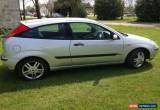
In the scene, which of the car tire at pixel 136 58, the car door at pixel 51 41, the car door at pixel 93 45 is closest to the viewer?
the car door at pixel 51 41

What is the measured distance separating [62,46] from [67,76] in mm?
832

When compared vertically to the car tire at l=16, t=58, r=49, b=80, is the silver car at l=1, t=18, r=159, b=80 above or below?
above

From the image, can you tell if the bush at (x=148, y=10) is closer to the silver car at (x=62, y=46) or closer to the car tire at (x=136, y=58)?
the car tire at (x=136, y=58)

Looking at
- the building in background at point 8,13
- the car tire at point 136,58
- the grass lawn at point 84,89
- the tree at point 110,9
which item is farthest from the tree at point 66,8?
the grass lawn at point 84,89

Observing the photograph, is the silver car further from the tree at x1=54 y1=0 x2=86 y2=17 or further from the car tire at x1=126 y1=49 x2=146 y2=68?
the tree at x1=54 y1=0 x2=86 y2=17

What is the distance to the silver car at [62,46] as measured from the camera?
6.80 meters

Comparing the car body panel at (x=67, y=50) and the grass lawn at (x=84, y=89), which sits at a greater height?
the car body panel at (x=67, y=50)

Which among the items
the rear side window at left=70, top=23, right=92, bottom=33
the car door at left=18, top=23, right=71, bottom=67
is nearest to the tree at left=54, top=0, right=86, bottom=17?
the rear side window at left=70, top=23, right=92, bottom=33

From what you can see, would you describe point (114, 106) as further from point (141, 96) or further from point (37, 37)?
point (37, 37)

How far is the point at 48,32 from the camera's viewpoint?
7.04 m

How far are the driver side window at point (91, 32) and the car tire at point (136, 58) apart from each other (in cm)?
87

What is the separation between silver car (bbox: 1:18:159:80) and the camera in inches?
268

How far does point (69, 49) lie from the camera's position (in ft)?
23.2

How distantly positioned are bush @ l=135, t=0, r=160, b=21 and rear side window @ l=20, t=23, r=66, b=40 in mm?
33791
